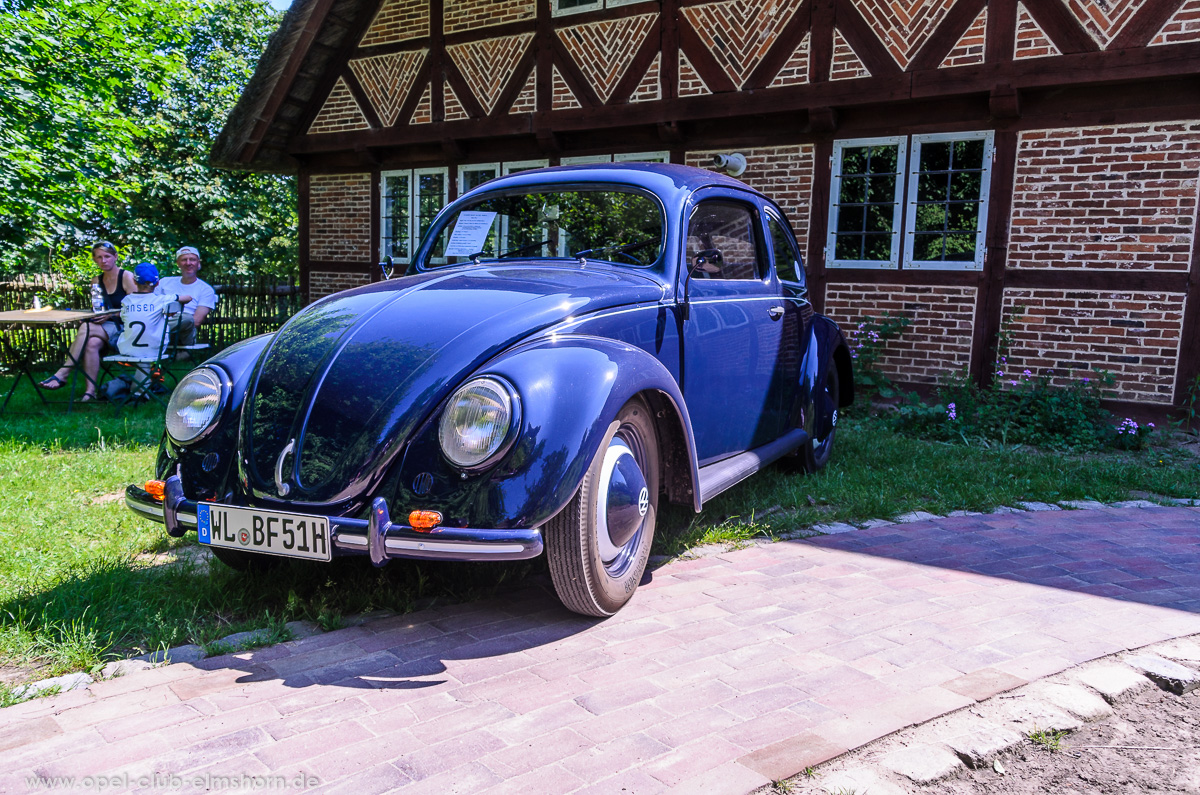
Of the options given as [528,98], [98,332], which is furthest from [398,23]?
[98,332]

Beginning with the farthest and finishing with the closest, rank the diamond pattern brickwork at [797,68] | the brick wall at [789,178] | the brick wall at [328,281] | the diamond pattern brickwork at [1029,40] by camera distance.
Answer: the brick wall at [328,281] → the brick wall at [789,178] → the diamond pattern brickwork at [797,68] → the diamond pattern brickwork at [1029,40]

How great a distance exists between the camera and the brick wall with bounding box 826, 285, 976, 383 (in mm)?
8305

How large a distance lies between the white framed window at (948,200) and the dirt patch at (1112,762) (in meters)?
6.43

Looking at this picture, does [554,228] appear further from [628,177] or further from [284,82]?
[284,82]

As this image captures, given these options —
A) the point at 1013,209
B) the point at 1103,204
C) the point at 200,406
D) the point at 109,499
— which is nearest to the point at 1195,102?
the point at 1103,204

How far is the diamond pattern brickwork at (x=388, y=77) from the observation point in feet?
39.6

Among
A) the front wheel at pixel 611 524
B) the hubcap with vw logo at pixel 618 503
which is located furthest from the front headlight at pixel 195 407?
the hubcap with vw logo at pixel 618 503

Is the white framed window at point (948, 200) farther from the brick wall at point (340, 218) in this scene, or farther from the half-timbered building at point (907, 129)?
the brick wall at point (340, 218)

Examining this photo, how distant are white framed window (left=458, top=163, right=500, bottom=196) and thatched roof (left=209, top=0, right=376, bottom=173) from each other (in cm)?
278

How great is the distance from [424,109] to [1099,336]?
344 inches

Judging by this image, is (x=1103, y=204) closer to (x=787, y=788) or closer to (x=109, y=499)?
(x=787, y=788)

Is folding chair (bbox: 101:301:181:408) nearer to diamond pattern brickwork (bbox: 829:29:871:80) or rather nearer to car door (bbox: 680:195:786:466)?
car door (bbox: 680:195:786:466)

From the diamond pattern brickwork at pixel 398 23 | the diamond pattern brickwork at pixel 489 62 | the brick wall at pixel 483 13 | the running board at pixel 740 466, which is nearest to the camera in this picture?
the running board at pixel 740 466

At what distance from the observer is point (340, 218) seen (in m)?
13.1
